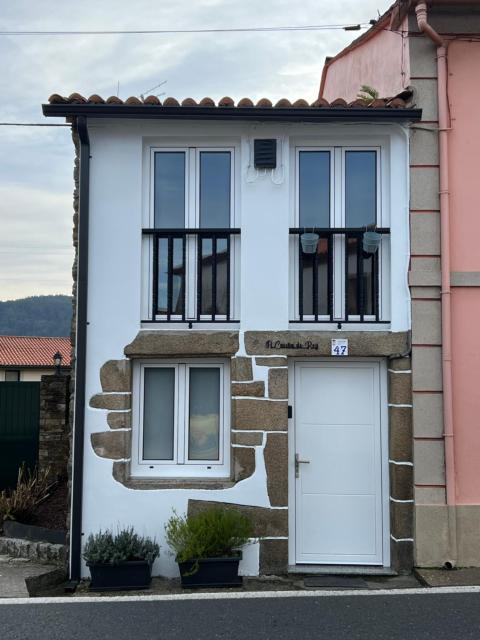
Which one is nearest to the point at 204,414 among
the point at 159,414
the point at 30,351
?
the point at 159,414

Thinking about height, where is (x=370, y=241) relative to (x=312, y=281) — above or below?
above

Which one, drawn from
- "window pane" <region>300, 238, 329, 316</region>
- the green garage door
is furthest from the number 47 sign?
the green garage door

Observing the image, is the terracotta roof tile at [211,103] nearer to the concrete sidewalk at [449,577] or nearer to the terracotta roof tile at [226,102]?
the terracotta roof tile at [226,102]

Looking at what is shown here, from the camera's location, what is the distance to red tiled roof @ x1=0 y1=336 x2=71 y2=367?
4600 centimetres

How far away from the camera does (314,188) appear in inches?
299

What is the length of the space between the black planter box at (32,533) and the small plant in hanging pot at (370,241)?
453 cm

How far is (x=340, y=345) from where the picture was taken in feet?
23.9

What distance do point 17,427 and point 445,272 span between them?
6708 mm

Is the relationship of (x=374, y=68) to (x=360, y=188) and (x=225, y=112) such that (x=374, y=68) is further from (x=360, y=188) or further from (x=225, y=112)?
(x=225, y=112)

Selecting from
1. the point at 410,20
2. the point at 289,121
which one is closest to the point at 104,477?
the point at 289,121

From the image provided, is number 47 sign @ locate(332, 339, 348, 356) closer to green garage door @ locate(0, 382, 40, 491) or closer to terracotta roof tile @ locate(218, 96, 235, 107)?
terracotta roof tile @ locate(218, 96, 235, 107)

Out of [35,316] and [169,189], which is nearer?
[169,189]

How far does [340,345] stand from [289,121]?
95.7 inches

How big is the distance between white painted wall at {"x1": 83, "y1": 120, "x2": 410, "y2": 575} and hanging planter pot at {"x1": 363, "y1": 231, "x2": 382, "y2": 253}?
196mm
